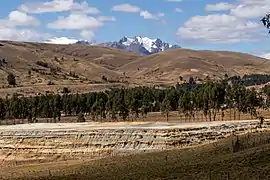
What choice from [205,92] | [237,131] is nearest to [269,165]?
[237,131]

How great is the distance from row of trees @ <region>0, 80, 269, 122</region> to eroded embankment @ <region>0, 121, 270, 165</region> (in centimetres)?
6474

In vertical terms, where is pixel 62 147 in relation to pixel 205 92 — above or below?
below

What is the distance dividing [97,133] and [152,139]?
839cm

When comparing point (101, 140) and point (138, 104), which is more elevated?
point (138, 104)

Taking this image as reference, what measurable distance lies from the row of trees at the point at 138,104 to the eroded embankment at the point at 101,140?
64.7m

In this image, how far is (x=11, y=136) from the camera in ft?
256

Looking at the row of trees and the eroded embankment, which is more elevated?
the row of trees

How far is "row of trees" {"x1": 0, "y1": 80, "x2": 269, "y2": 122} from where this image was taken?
136 meters

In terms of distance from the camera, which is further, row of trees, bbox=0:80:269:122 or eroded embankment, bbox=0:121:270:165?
row of trees, bbox=0:80:269:122

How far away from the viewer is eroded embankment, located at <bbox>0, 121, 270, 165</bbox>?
213 feet

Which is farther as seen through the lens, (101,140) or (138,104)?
(138,104)

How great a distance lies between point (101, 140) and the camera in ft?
230

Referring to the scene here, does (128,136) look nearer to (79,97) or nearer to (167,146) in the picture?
(167,146)

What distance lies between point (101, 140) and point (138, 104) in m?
83.5
